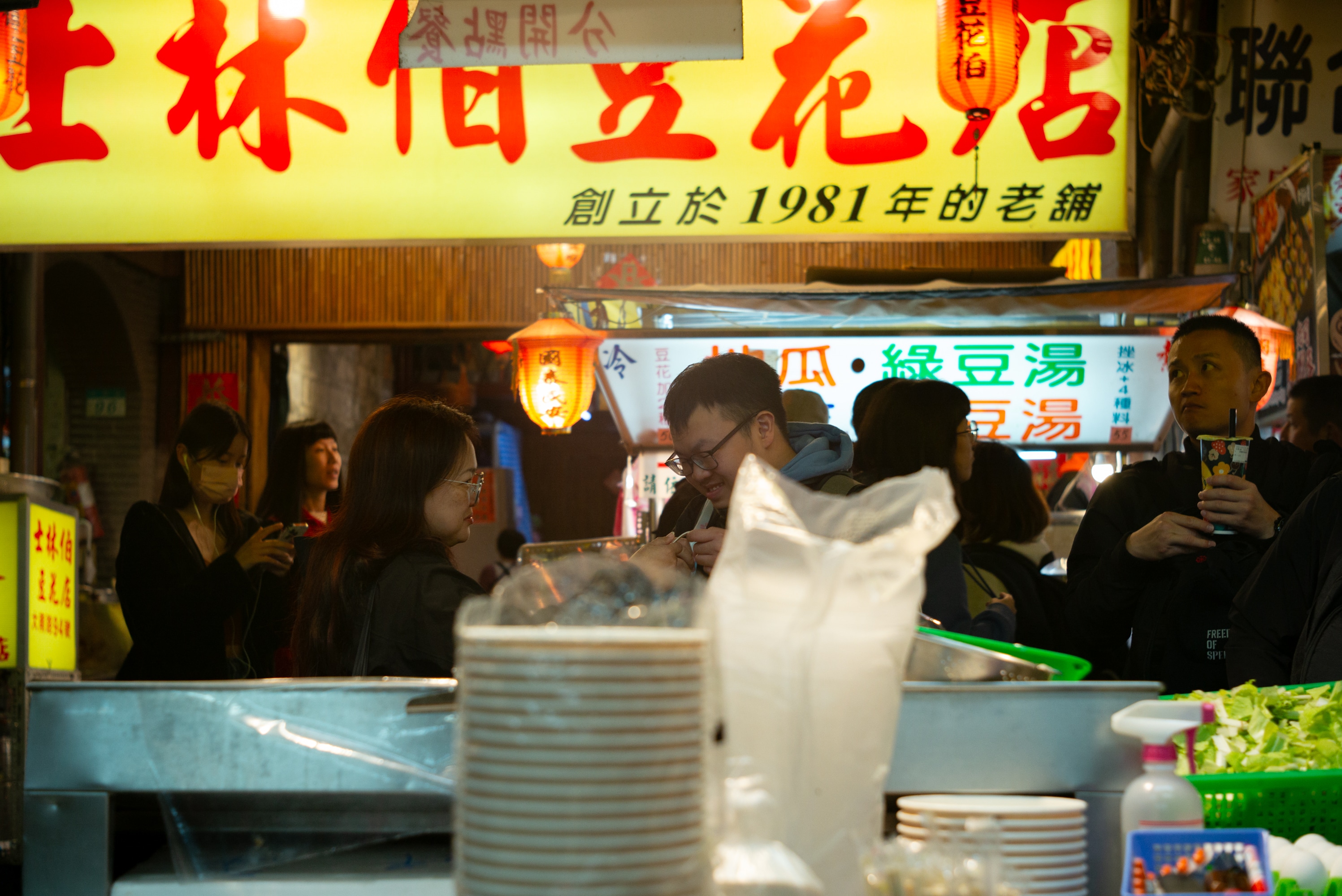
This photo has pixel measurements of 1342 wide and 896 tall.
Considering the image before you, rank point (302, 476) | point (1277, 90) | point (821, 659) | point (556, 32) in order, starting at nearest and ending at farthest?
point (821, 659)
point (556, 32)
point (302, 476)
point (1277, 90)

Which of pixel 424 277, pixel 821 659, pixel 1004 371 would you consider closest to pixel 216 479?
pixel 1004 371

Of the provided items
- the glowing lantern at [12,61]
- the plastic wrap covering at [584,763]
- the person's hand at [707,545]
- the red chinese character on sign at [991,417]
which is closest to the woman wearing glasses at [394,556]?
the person's hand at [707,545]

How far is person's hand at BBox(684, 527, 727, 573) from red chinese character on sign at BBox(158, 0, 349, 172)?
225cm

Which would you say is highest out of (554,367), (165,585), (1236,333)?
(554,367)

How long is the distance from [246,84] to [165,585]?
1.69 meters

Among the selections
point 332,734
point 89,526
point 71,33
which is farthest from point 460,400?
point 332,734

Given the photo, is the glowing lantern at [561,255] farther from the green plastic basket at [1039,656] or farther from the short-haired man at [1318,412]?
the green plastic basket at [1039,656]

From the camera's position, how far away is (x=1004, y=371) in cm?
506

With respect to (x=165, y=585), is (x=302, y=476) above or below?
above

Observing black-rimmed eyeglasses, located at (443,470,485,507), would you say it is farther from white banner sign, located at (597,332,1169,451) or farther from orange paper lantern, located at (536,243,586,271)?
orange paper lantern, located at (536,243,586,271)

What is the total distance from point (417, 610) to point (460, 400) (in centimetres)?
933

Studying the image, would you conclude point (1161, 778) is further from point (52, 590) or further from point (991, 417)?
point (52, 590)

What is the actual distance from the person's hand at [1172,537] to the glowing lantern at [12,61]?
3.70m

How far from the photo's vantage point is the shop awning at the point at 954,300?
15.2 ft
